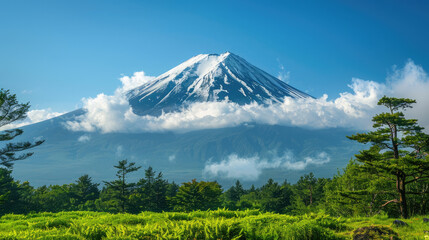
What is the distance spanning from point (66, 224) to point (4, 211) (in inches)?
1561

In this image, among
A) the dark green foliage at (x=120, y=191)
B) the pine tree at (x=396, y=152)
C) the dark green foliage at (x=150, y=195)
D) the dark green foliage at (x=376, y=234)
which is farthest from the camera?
the dark green foliage at (x=150, y=195)

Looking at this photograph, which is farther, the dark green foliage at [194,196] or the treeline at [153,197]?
the dark green foliage at [194,196]

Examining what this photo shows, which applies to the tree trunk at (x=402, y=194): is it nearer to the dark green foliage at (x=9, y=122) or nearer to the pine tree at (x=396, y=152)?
the pine tree at (x=396, y=152)

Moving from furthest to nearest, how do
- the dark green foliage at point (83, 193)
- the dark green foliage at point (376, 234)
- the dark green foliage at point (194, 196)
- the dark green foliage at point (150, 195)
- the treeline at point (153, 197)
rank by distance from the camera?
the dark green foliage at point (83, 193) → the dark green foliage at point (194, 196) → the dark green foliage at point (150, 195) → the treeline at point (153, 197) → the dark green foliage at point (376, 234)

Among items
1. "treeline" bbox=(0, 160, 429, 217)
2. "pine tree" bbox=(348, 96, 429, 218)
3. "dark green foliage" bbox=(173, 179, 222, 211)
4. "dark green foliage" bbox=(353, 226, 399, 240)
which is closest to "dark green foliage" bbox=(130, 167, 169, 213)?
"treeline" bbox=(0, 160, 429, 217)

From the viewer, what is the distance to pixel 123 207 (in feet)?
146

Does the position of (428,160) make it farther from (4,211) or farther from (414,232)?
(4,211)

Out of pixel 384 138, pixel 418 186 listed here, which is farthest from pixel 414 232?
pixel 418 186

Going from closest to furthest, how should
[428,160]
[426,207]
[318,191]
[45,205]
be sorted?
[428,160] < [426,207] < [45,205] < [318,191]

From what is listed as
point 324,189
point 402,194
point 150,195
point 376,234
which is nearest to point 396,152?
point 402,194

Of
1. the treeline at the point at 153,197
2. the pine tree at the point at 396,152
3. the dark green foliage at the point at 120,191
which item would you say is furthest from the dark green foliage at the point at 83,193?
the pine tree at the point at 396,152

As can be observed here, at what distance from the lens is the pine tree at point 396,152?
51.1 ft

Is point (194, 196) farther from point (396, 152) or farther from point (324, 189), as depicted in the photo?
point (396, 152)

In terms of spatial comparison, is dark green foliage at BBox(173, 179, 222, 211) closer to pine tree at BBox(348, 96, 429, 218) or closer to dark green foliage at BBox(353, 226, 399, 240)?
Answer: pine tree at BBox(348, 96, 429, 218)
